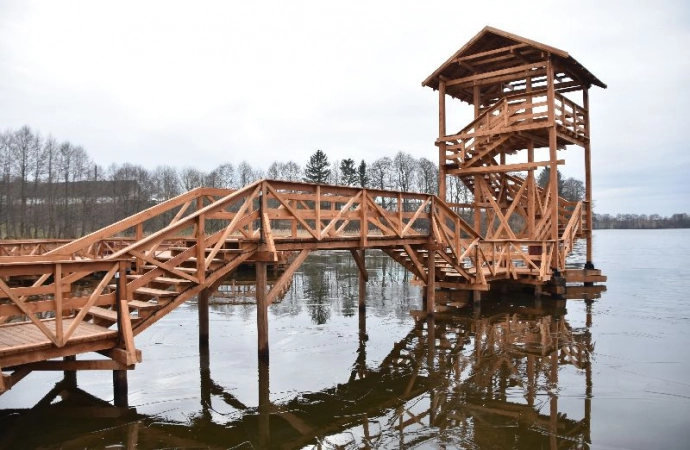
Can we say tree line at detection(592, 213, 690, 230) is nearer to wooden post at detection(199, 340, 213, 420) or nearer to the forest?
the forest

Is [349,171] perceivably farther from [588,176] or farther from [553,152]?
[553,152]

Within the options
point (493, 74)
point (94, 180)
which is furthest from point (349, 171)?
point (493, 74)

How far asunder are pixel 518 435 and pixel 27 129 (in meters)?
52.5

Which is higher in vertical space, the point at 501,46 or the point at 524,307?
the point at 501,46

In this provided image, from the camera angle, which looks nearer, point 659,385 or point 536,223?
point 659,385

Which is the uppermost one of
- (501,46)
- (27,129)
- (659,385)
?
(27,129)

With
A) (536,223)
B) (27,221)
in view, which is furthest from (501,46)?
(27,221)

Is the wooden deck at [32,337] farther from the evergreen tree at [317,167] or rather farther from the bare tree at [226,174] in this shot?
the bare tree at [226,174]

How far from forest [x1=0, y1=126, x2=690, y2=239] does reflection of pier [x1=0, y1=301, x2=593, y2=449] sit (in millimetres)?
33349

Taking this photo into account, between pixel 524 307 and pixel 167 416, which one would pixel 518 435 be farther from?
pixel 524 307

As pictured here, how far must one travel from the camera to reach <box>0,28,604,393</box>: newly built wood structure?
630 centimetres

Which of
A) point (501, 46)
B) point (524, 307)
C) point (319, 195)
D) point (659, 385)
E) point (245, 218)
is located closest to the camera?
point (659, 385)

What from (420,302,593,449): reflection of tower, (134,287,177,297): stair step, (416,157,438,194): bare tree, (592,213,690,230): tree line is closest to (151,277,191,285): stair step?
(134,287,177,297): stair step

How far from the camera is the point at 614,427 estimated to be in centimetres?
598
